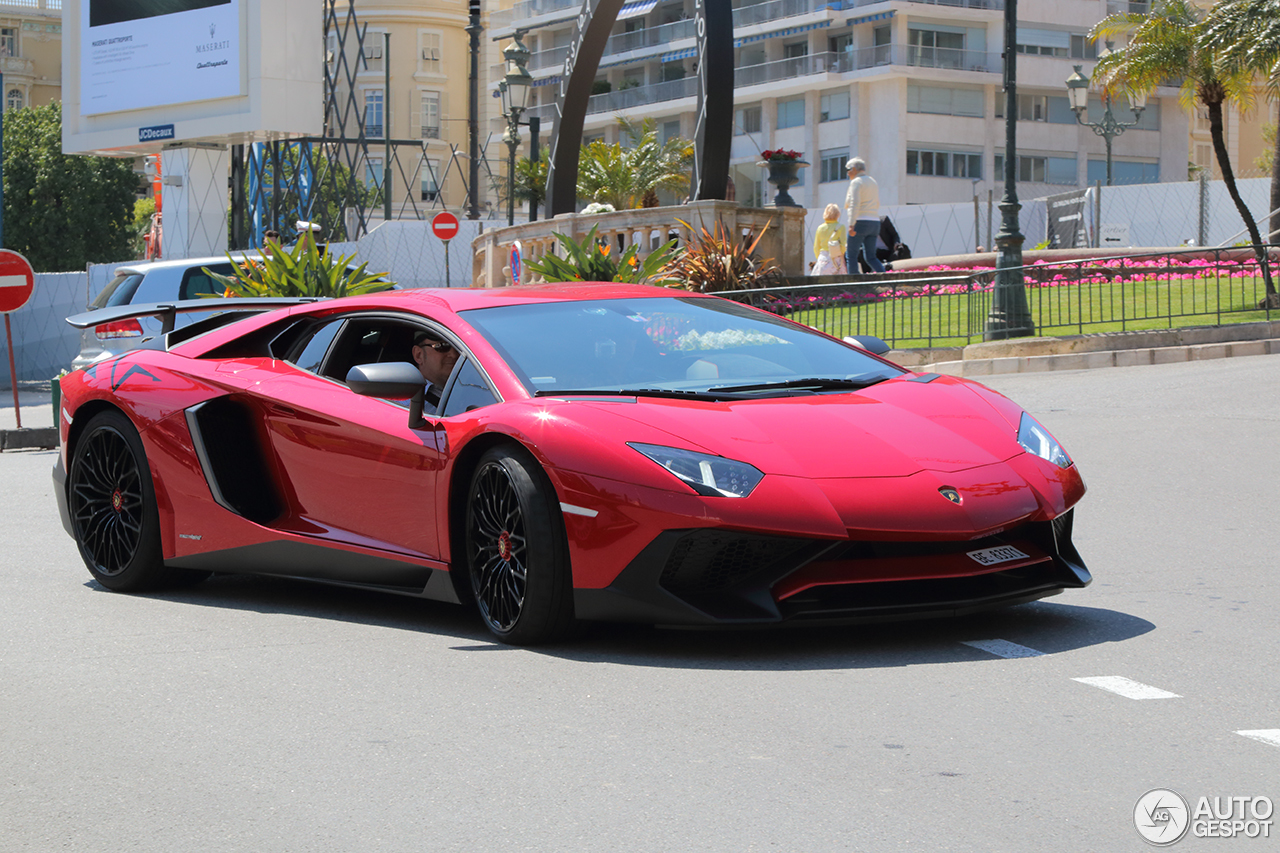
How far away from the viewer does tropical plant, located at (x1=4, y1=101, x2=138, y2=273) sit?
282 ft

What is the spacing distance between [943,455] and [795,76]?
230 feet

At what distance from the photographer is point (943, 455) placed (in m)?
5.42

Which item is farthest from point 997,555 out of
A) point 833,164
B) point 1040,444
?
point 833,164

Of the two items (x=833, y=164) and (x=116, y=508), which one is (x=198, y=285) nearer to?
(x=116, y=508)

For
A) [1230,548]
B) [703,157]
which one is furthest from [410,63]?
[1230,548]

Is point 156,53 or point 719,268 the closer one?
point 719,268

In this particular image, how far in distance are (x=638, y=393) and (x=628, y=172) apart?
186ft

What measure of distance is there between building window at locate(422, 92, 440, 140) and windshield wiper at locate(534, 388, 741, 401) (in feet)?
302

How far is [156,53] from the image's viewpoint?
43.8 m

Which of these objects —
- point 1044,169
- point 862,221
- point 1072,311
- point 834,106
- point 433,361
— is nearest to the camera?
point 433,361

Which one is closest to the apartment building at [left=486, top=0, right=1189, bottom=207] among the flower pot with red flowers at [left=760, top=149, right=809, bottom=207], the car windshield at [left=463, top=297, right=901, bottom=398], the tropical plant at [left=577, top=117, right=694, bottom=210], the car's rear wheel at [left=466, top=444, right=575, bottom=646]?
the tropical plant at [left=577, top=117, right=694, bottom=210]

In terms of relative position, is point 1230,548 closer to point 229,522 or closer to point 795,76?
→ point 229,522

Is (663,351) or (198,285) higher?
(198,285)

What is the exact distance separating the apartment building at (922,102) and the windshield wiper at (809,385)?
206 ft
